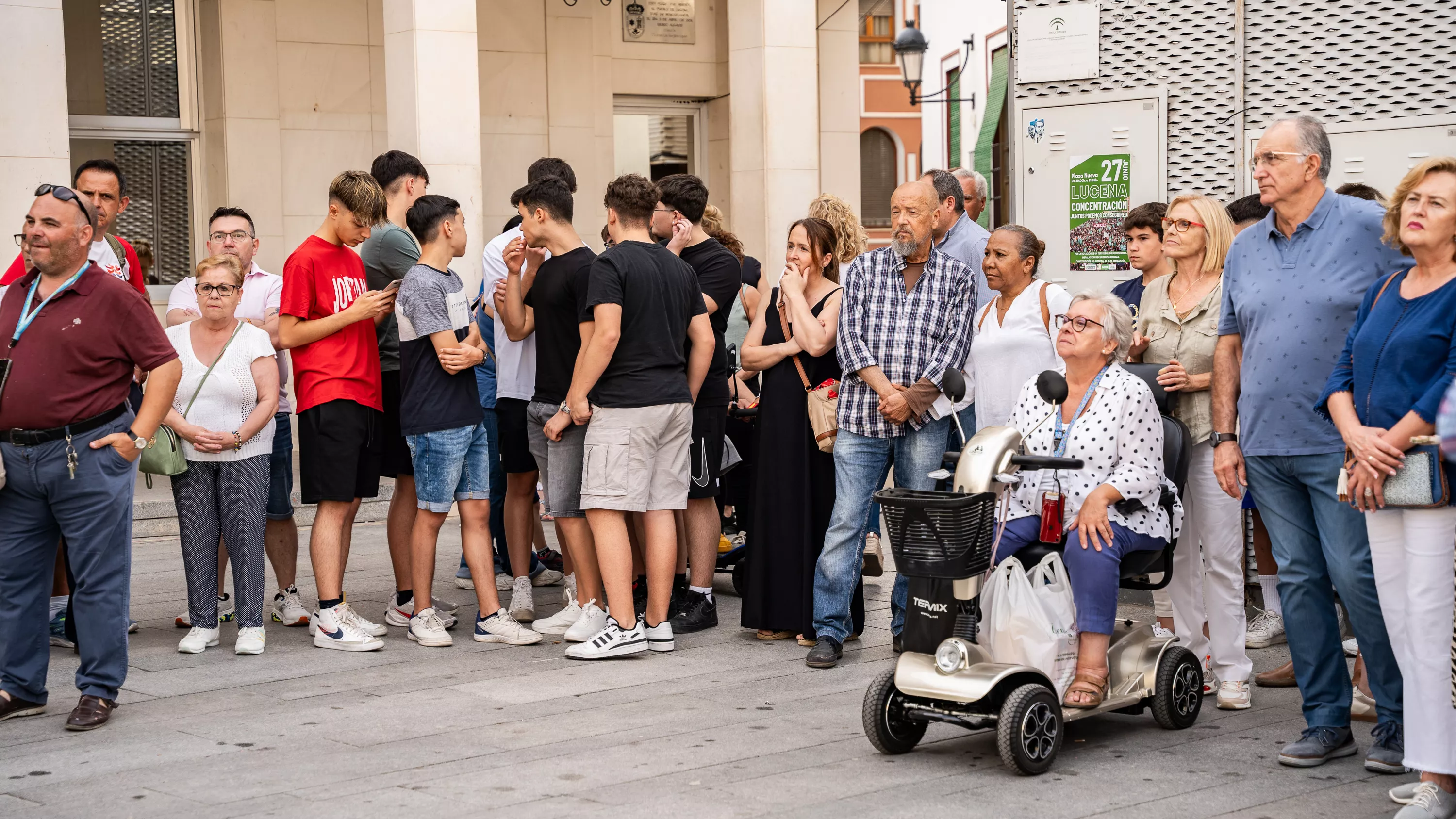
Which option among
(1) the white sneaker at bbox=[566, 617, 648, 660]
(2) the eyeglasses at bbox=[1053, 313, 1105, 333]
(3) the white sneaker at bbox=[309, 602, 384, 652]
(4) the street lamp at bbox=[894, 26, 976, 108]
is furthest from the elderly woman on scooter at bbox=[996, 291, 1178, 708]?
(4) the street lamp at bbox=[894, 26, 976, 108]

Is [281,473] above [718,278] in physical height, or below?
below

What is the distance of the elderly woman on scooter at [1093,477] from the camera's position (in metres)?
5.29

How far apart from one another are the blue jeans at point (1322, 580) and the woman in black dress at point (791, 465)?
7.34 ft

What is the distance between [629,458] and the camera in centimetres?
670

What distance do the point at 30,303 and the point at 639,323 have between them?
2.44 m

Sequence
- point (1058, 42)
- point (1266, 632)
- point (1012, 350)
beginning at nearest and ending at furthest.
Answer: point (1012, 350)
point (1266, 632)
point (1058, 42)

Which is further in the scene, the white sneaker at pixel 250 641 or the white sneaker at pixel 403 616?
the white sneaker at pixel 403 616

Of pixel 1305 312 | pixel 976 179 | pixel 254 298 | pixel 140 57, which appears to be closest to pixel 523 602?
pixel 254 298

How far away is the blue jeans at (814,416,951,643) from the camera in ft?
21.6

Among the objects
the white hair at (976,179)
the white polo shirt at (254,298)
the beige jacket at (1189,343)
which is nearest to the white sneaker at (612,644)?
the white polo shirt at (254,298)

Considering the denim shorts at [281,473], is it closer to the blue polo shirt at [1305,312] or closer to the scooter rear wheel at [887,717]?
the scooter rear wheel at [887,717]

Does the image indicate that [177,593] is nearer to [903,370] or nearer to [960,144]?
[903,370]

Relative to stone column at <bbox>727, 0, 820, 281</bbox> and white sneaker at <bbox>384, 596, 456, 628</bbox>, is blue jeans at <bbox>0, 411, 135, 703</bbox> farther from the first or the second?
stone column at <bbox>727, 0, 820, 281</bbox>

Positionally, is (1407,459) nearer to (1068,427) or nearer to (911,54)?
(1068,427)
